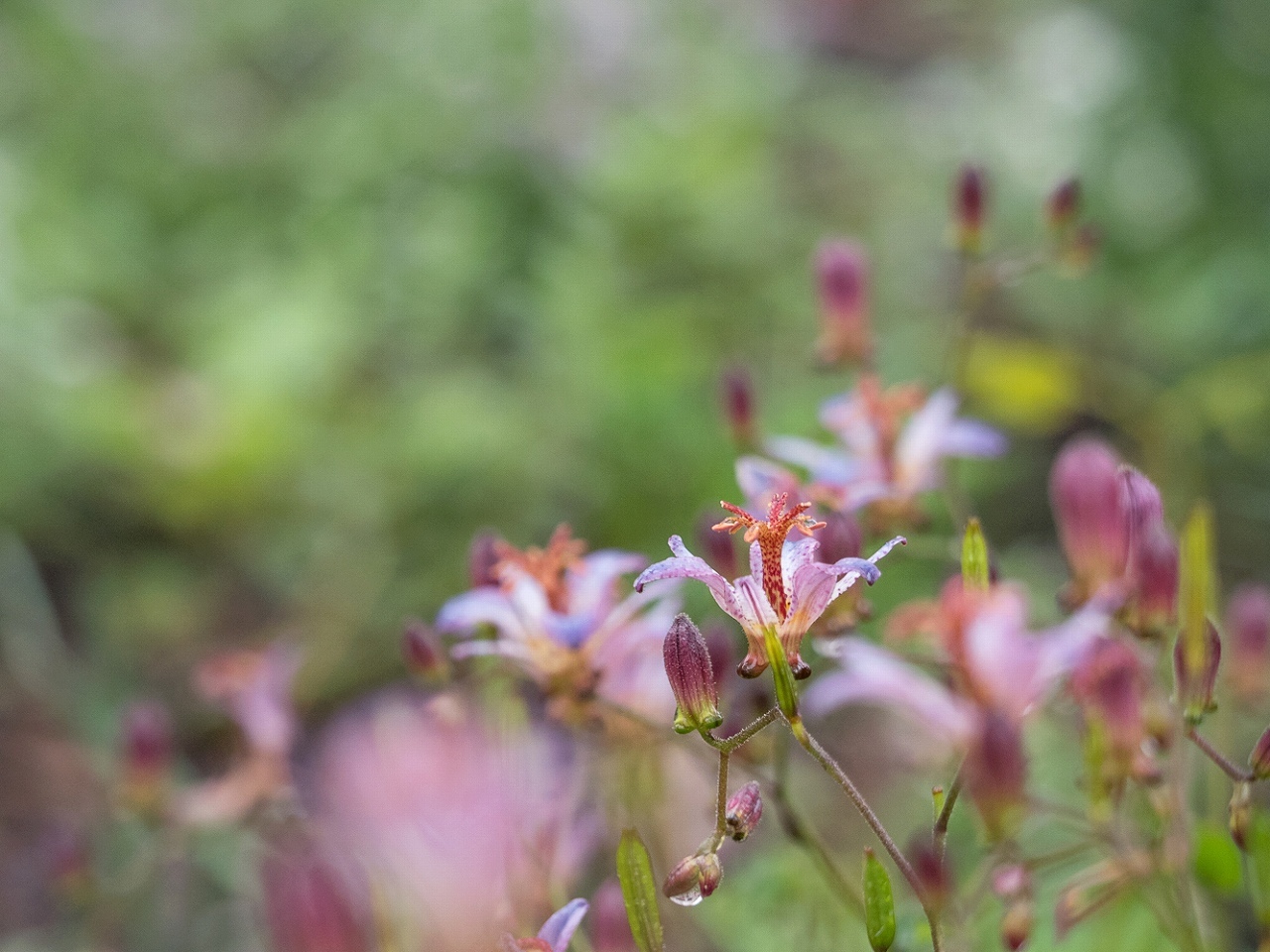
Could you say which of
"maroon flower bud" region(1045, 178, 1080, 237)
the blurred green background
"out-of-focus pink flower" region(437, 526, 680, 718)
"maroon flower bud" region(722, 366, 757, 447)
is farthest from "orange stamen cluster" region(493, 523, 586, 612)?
the blurred green background

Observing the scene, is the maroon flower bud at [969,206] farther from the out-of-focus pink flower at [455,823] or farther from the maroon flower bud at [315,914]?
the maroon flower bud at [315,914]

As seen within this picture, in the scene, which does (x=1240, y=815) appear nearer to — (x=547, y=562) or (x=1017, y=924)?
(x=1017, y=924)

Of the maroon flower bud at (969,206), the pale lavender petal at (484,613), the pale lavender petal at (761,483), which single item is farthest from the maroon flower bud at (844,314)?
the pale lavender petal at (484,613)

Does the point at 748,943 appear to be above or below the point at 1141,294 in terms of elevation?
below

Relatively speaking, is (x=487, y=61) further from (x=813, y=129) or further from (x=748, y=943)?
(x=748, y=943)

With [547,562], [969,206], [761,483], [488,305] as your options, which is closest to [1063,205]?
[969,206]

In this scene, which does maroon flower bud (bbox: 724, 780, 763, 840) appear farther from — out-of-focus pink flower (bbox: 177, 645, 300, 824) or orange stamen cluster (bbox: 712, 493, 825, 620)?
out-of-focus pink flower (bbox: 177, 645, 300, 824)

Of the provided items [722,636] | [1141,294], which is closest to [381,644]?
[722,636]
